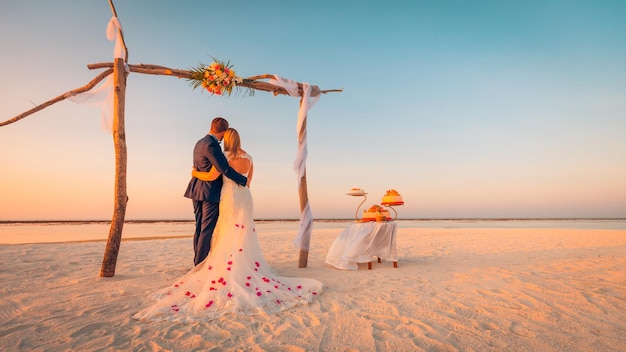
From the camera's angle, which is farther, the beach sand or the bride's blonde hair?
the bride's blonde hair

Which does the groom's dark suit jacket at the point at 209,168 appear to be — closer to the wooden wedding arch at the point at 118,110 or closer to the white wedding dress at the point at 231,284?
the white wedding dress at the point at 231,284

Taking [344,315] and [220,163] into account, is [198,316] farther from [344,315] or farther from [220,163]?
[220,163]

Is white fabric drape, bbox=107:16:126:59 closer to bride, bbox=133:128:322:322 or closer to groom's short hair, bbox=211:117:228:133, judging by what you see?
groom's short hair, bbox=211:117:228:133

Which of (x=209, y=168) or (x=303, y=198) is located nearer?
(x=209, y=168)

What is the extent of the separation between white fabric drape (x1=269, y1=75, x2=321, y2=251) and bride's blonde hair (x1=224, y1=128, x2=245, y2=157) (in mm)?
1816

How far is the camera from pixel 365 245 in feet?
21.0

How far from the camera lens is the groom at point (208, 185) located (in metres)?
4.58

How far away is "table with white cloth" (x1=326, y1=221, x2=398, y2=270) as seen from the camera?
6.28 metres

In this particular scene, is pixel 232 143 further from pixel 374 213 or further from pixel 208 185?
pixel 374 213

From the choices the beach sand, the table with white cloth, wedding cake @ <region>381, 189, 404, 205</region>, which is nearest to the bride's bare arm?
the beach sand

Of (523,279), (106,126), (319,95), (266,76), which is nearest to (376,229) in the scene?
(523,279)

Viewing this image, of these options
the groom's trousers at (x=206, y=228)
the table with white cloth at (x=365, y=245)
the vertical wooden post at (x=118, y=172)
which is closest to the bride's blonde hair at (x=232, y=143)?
the groom's trousers at (x=206, y=228)

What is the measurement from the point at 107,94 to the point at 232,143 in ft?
8.65

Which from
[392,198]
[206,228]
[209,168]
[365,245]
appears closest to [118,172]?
[209,168]
